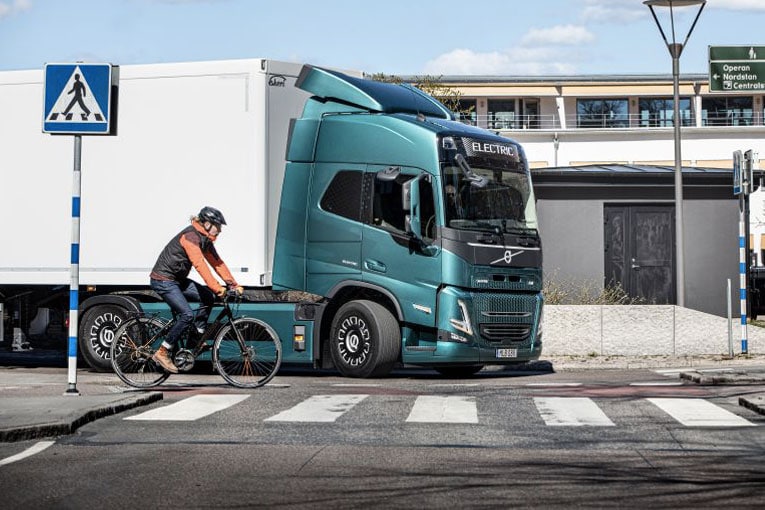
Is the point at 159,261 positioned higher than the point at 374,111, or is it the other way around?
the point at 374,111

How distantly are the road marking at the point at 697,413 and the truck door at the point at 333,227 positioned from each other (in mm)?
4899

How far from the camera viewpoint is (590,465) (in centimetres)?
815

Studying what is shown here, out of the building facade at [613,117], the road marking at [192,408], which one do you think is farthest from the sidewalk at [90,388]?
the building facade at [613,117]

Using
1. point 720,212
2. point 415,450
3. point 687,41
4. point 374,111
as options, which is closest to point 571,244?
point 720,212

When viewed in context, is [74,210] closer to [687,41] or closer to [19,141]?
[19,141]

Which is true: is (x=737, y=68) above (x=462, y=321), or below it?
above

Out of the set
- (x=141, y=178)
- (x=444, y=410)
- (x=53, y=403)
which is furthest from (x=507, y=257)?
(x=53, y=403)

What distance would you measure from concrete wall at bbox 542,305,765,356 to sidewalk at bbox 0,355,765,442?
421mm

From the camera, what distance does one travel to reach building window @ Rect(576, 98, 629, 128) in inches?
2815

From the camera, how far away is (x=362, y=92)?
16500 mm

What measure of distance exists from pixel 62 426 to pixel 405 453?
2.57 metres

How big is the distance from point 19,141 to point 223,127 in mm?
2951

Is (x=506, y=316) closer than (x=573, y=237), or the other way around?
(x=506, y=316)

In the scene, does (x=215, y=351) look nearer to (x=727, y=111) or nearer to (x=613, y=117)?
(x=613, y=117)
